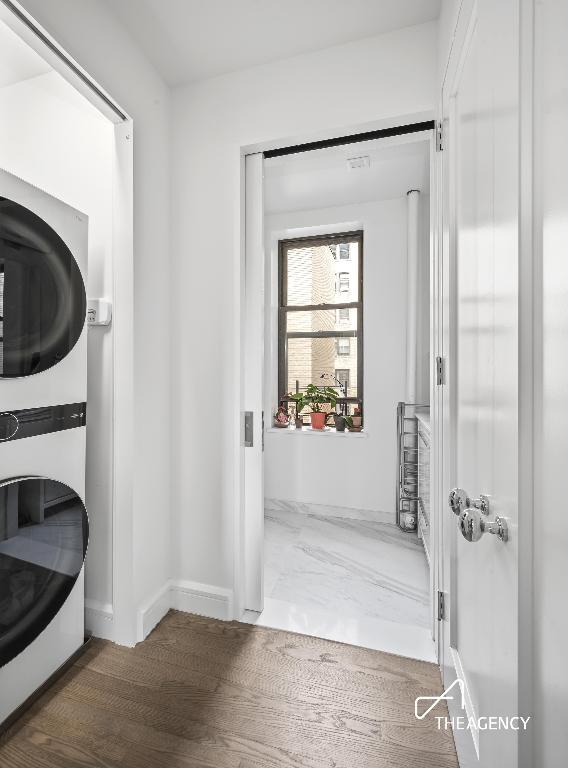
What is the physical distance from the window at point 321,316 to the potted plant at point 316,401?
14 centimetres

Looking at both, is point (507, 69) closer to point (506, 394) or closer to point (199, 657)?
point (506, 394)

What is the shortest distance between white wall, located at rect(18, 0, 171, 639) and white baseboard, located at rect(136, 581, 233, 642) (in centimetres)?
6

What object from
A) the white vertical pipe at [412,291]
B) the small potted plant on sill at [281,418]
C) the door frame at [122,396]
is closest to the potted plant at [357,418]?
the white vertical pipe at [412,291]

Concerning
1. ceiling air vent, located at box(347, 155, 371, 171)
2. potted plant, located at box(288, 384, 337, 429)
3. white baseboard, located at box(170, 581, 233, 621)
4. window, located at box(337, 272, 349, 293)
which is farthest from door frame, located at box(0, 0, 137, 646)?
window, located at box(337, 272, 349, 293)

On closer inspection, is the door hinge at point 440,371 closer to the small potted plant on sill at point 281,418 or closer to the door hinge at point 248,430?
the door hinge at point 248,430

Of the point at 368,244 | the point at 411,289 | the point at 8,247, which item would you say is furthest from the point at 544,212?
the point at 368,244

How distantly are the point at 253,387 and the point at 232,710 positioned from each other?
1.22m

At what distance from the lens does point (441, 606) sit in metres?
1.50

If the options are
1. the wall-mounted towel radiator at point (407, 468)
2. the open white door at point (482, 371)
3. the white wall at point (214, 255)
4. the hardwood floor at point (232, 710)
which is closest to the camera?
the open white door at point (482, 371)

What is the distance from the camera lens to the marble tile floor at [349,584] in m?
1.72

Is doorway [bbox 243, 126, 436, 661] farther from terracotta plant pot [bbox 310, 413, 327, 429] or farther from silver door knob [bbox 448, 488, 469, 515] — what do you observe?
silver door knob [bbox 448, 488, 469, 515]

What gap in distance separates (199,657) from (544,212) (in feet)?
6.04

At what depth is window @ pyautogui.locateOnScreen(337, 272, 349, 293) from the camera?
335 cm

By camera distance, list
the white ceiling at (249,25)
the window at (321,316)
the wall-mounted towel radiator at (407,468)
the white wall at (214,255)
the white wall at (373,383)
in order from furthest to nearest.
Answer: the window at (321,316)
the white wall at (373,383)
the wall-mounted towel radiator at (407,468)
the white wall at (214,255)
the white ceiling at (249,25)
